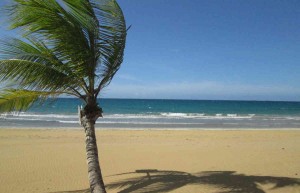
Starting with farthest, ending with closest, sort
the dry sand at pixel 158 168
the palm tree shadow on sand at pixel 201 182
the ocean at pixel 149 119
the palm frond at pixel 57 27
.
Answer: the ocean at pixel 149 119 < the dry sand at pixel 158 168 < the palm tree shadow on sand at pixel 201 182 < the palm frond at pixel 57 27

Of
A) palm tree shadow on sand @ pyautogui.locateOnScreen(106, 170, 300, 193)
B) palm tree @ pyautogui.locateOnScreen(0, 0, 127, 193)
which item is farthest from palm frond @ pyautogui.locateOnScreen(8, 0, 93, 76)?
palm tree shadow on sand @ pyautogui.locateOnScreen(106, 170, 300, 193)

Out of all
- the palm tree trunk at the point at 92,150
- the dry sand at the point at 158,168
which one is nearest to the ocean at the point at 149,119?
the palm tree trunk at the point at 92,150

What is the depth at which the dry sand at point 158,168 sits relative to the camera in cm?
702

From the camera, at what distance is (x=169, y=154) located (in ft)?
36.7

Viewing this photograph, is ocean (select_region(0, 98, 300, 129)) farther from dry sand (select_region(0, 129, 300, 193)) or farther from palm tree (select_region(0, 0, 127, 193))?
dry sand (select_region(0, 129, 300, 193))

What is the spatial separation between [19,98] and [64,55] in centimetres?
111

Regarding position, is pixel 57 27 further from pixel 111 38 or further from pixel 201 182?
pixel 201 182

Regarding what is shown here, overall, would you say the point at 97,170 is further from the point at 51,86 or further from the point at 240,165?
the point at 240,165

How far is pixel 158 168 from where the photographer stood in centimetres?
897

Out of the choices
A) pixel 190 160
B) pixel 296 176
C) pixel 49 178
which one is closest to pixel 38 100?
pixel 49 178

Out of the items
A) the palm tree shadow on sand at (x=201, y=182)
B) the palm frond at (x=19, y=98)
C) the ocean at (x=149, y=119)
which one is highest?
the palm frond at (x=19, y=98)

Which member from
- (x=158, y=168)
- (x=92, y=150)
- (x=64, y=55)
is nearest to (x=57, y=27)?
(x=64, y=55)

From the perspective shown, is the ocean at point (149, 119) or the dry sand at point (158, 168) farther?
the ocean at point (149, 119)

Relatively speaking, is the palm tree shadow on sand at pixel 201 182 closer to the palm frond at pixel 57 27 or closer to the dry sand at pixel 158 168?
the dry sand at pixel 158 168
